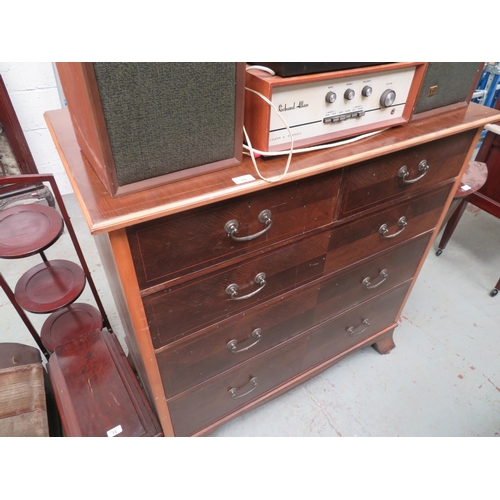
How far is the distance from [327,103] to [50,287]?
103cm

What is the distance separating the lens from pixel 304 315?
1024mm

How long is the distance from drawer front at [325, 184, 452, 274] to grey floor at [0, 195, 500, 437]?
625 mm

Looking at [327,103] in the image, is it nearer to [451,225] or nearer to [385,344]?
[385,344]

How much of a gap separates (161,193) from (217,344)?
0.44 m

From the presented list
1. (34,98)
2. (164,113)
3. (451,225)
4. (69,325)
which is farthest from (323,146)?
(34,98)

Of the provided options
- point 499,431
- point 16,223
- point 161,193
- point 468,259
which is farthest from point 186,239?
point 468,259

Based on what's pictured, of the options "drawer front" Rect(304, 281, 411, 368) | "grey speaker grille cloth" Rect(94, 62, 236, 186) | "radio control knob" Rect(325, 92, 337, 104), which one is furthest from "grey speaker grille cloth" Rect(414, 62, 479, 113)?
"drawer front" Rect(304, 281, 411, 368)

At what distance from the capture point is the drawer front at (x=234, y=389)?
0.97 meters

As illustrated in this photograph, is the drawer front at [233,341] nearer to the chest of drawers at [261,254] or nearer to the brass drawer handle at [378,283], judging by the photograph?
the chest of drawers at [261,254]

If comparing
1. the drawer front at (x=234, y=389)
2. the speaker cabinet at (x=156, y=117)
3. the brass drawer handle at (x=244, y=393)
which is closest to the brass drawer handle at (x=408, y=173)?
the speaker cabinet at (x=156, y=117)

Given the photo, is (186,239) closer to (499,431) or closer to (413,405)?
(413,405)

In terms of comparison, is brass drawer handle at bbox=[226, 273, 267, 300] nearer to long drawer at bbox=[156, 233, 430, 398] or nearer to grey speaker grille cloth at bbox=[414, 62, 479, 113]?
long drawer at bbox=[156, 233, 430, 398]

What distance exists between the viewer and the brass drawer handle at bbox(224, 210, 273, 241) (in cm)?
66
